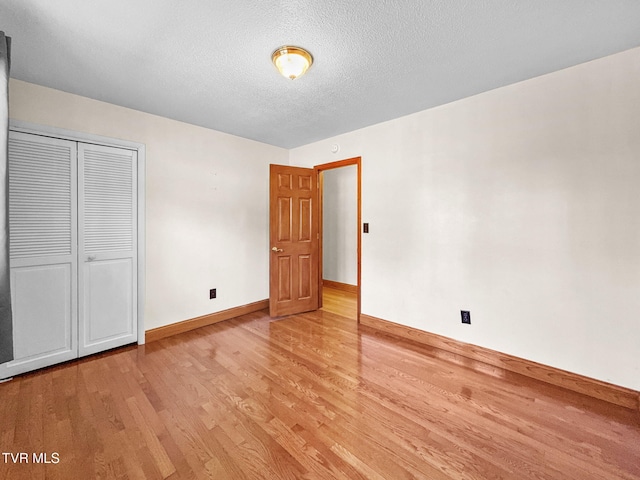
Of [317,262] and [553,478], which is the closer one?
[553,478]

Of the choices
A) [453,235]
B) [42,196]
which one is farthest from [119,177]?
A: [453,235]

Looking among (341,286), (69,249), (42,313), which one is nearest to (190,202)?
(69,249)

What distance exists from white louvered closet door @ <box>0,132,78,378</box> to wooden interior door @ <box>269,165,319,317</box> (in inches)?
77.7

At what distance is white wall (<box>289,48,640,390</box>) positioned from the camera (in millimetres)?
1897

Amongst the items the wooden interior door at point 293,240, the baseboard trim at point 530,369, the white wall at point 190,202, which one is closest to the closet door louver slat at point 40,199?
the white wall at point 190,202

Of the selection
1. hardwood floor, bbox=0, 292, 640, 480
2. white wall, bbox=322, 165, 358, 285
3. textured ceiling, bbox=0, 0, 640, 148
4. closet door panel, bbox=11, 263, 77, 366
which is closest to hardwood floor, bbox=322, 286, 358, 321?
white wall, bbox=322, 165, 358, 285

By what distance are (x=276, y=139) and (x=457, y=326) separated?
322 centimetres

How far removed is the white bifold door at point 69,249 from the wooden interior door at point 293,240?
1.54 metres

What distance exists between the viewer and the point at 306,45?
1.78 m

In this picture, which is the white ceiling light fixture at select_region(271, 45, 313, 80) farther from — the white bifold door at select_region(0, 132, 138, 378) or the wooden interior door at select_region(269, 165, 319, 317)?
the white bifold door at select_region(0, 132, 138, 378)

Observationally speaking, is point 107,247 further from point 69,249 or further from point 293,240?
point 293,240

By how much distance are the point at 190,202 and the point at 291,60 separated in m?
2.09

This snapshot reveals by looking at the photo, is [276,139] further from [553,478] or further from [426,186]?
[553,478]

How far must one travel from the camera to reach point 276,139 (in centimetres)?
380
